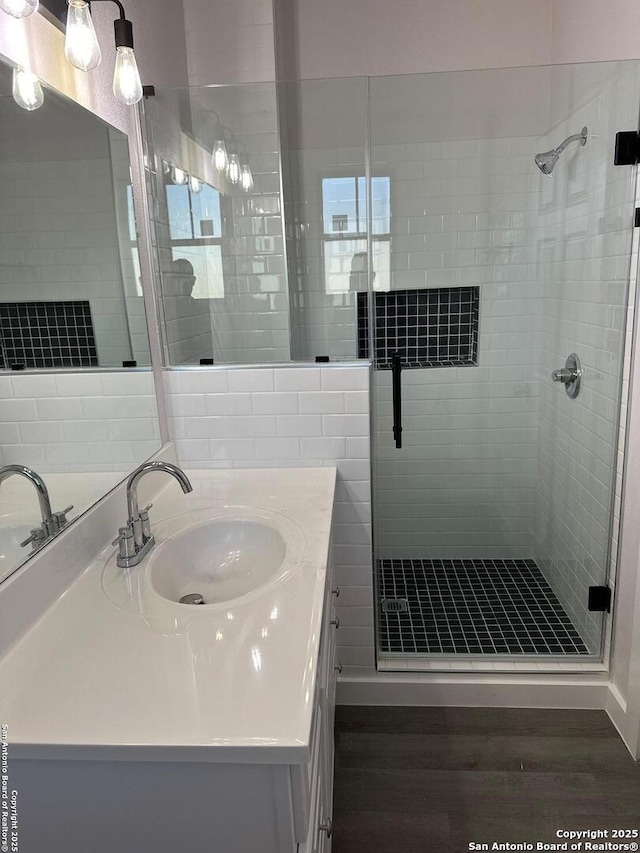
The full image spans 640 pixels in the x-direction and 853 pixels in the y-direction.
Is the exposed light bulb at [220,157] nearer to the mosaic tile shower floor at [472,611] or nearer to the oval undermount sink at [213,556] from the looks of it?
the oval undermount sink at [213,556]

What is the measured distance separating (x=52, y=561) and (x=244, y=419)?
2.83 feet

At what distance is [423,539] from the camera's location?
262cm

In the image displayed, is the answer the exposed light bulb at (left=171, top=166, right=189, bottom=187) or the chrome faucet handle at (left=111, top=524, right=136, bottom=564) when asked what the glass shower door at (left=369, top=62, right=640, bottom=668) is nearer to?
the exposed light bulb at (left=171, top=166, right=189, bottom=187)

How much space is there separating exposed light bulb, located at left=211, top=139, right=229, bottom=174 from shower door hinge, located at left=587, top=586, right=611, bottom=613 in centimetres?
209

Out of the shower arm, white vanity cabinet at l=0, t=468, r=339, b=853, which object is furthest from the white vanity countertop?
the shower arm

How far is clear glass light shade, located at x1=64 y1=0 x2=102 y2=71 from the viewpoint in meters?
1.15

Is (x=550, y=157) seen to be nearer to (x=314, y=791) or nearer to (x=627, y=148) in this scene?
(x=627, y=148)

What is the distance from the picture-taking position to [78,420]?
133cm

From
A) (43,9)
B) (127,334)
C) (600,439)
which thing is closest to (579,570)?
(600,439)

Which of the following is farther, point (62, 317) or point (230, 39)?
point (230, 39)

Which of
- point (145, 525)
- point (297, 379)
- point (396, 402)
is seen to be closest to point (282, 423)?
point (297, 379)

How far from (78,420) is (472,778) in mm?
1607

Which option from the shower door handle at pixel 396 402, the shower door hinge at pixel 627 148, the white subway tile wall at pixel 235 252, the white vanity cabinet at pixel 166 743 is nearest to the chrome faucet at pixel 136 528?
the white vanity cabinet at pixel 166 743

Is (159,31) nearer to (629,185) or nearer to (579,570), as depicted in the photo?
(629,185)
